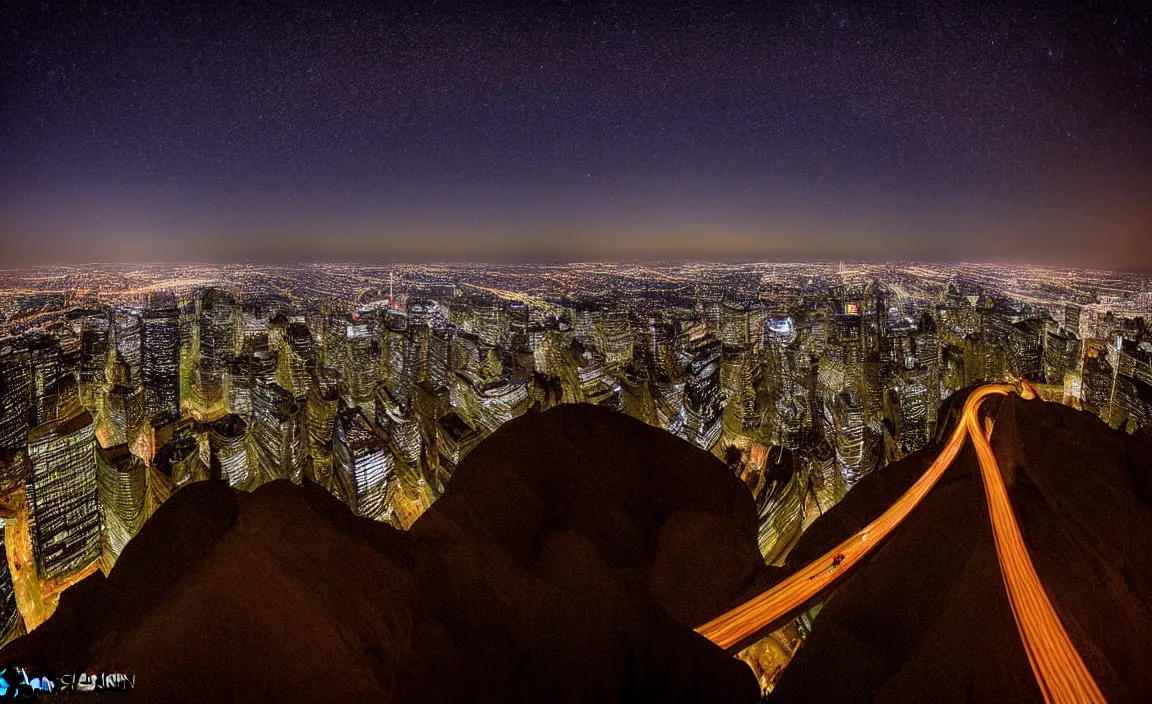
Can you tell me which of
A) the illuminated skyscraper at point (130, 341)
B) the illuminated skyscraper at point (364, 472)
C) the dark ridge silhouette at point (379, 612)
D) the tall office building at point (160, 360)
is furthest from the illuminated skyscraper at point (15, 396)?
the dark ridge silhouette at point (379, 612)

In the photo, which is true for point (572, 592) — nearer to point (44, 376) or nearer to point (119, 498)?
point (119, 498)

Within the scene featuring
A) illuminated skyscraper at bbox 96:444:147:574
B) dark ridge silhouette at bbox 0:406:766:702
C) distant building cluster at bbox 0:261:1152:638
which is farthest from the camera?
distant building cluster at bbox 0:261:1152:638

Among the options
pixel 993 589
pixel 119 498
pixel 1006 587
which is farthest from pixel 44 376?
pixel 1006 587

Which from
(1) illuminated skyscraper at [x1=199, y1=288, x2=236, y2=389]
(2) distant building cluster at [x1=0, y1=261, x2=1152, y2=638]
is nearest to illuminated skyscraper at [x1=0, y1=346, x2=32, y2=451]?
(2) distant building cluster at [x1=0, y1=261, x2=1152, y2=638]

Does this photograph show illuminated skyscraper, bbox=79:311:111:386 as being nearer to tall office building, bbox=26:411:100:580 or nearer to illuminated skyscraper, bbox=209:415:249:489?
illuminated skyscraper, bbox=209:415:249:489

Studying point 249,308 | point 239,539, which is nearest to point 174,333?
point 249,308

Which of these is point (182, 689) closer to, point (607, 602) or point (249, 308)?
point (607, 602)
